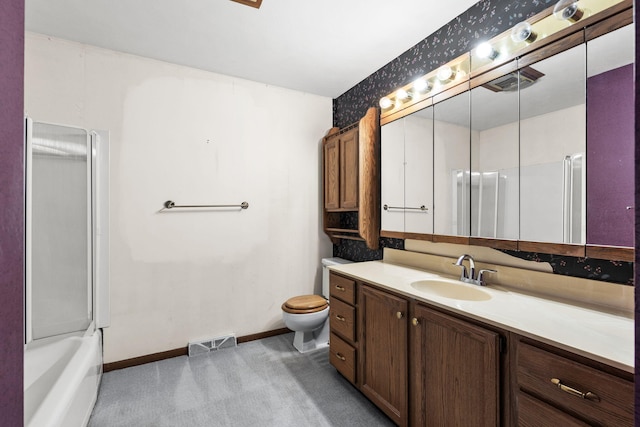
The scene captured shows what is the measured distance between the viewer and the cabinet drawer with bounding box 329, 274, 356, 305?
1.87 m

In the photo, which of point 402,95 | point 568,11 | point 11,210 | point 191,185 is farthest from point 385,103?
point 11,210

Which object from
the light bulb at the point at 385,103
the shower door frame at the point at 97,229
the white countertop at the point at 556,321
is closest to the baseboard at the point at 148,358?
the shower door frame at the point at 97,229

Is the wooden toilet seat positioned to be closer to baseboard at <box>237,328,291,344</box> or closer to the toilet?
the toilet

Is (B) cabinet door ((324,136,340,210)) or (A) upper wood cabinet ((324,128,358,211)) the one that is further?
(B) cabinet door ((324,136,340,210))

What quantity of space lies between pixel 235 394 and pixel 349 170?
6.24 feet

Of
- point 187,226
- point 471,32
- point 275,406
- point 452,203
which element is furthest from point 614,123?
point 187,226

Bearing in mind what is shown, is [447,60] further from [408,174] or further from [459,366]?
[459,366]

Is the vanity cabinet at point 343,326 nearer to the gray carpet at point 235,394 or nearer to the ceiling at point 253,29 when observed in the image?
the gray carpet at point 235,394

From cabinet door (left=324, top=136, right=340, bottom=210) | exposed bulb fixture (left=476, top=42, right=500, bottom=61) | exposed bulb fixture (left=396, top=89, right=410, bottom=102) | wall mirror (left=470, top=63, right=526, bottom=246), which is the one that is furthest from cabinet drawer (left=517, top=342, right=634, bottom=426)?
cabinet door (left=324, top=136, right=340, bottom=210)

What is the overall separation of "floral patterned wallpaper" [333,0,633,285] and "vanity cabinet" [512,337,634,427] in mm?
561

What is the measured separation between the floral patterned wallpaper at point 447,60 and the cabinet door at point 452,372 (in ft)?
2.01

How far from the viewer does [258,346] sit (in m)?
2.60

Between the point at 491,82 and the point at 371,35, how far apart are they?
2.96 ft

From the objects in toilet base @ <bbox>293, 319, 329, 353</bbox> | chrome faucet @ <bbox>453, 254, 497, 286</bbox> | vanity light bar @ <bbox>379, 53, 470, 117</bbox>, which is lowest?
toilet base @ <bbox>293, 319, 329, 353</bbox>
